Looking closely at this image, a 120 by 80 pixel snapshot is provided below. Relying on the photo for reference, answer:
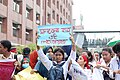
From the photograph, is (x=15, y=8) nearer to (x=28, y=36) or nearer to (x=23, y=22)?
(x=23, y=22)

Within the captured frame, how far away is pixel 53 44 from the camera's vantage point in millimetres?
6535

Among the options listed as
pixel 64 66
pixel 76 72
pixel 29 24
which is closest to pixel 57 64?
pixel 64 66

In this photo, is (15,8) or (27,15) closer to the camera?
(15,8)

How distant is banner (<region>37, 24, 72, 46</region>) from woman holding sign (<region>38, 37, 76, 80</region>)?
149 mm

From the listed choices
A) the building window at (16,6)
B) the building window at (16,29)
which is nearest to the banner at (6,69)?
the building window at (16,6)

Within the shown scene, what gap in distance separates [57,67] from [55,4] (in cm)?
4704

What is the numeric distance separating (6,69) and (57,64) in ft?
3.18

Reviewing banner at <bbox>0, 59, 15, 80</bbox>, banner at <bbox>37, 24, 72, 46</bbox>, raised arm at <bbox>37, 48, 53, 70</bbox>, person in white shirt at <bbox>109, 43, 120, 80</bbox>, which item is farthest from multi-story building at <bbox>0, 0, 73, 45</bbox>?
person in white shirt at <bbox>109, 43, 120, 80</bbox>

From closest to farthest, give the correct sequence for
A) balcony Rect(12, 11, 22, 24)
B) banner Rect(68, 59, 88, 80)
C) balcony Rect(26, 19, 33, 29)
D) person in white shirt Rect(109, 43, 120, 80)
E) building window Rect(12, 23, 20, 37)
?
person in white shirt Rect(109, 43, 120, 80) < banner Rect(68, 59, 88, 80) < balcony Rect(12, 11, 22, 24) < building window Rect(12, 23, 20, 37) < balcony Rect(26, 19, 33, 29)

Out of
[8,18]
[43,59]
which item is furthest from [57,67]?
[8,18]

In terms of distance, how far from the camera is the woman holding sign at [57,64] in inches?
244

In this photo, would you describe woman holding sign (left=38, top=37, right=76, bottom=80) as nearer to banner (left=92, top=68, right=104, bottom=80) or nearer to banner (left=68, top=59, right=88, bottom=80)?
banner (left=68, top=59, right=88, bottom=80)

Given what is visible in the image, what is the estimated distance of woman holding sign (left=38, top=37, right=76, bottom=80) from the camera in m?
6.20

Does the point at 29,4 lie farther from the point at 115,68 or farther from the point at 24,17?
the point at 115,68
